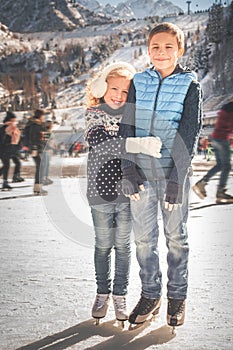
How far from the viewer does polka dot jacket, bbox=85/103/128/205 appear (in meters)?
1.66

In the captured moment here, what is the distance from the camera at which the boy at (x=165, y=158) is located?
1.55 meters

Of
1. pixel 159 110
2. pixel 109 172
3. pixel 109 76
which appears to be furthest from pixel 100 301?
pixel 109 76

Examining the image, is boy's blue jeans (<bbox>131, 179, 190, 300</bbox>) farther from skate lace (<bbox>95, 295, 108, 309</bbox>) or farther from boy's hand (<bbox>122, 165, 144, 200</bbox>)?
skate lace (<bbox>95, 295, 108, 309</bbox>)

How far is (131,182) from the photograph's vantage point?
158 centimetres

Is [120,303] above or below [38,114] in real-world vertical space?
below

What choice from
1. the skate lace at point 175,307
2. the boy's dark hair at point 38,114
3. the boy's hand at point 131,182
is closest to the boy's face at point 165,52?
the boy's hand at point 131,182

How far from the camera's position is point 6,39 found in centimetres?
9062

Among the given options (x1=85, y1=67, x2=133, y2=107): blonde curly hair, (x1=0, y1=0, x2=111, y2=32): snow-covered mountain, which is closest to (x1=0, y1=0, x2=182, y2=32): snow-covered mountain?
(x1=0, y1=0, x2=111, y2=32): snow-covered mountain

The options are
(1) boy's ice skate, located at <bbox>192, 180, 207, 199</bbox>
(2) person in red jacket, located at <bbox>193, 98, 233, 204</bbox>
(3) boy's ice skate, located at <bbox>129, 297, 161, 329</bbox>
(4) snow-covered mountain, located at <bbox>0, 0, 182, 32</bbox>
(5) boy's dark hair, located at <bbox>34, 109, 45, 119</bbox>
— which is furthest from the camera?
(4) snow-covered mountain, located at <bbox>0, 0, 182, 32</bbox>

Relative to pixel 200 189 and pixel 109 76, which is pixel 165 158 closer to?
pixel 109 76

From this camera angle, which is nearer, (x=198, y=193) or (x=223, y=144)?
(x=223, y=144)

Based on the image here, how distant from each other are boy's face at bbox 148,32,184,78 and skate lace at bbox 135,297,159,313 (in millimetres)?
868

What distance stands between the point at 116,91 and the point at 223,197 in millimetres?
3731

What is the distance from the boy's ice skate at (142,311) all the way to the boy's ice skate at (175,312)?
0.07 m
